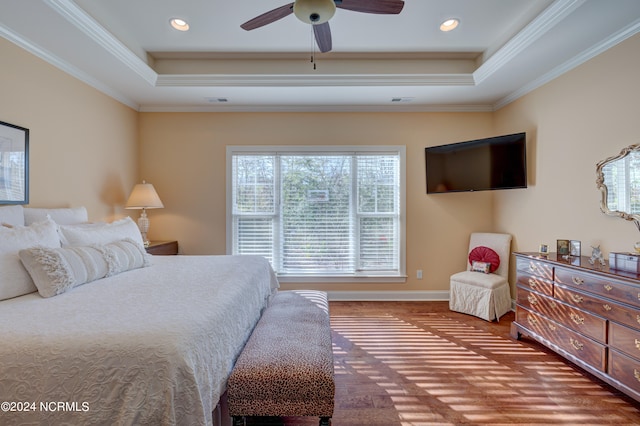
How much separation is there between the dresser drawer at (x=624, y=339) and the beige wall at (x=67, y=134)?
4.59 meters

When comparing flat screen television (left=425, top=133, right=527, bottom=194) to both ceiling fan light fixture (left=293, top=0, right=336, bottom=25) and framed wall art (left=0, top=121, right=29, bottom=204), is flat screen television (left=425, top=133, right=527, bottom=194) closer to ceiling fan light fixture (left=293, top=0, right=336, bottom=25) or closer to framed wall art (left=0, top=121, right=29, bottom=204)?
ceiling fan light fixture (left=293, top=0, right=336, bottom=25)

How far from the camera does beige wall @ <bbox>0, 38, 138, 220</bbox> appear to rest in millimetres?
2393

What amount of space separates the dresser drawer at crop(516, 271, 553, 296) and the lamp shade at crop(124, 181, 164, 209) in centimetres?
403

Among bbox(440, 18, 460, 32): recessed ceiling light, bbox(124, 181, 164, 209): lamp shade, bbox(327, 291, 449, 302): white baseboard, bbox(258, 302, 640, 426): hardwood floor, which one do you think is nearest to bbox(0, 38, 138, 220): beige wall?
bbox(124, 181, 164, 209): lamp shade

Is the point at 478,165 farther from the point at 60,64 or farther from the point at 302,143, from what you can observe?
the point at 60,64

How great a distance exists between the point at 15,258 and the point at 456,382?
9.72ft

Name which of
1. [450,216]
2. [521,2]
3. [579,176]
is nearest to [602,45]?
[521,2]

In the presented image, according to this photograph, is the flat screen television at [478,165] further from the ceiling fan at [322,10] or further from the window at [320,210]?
the ceiling fan at [322,10]

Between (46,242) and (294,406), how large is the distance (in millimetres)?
1905

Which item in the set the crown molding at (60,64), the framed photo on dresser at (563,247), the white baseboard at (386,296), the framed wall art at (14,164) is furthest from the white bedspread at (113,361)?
the framed photo on dresser at (563,247)

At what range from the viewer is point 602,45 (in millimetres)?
2453

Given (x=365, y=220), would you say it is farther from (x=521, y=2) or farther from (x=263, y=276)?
(x=521, y=2)

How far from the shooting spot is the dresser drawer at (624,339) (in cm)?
182

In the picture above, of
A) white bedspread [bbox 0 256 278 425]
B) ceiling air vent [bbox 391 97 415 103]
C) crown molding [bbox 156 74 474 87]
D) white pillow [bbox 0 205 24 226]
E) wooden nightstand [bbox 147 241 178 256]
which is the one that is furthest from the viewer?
ceiling air vent [bbox 391 97 415 103]
